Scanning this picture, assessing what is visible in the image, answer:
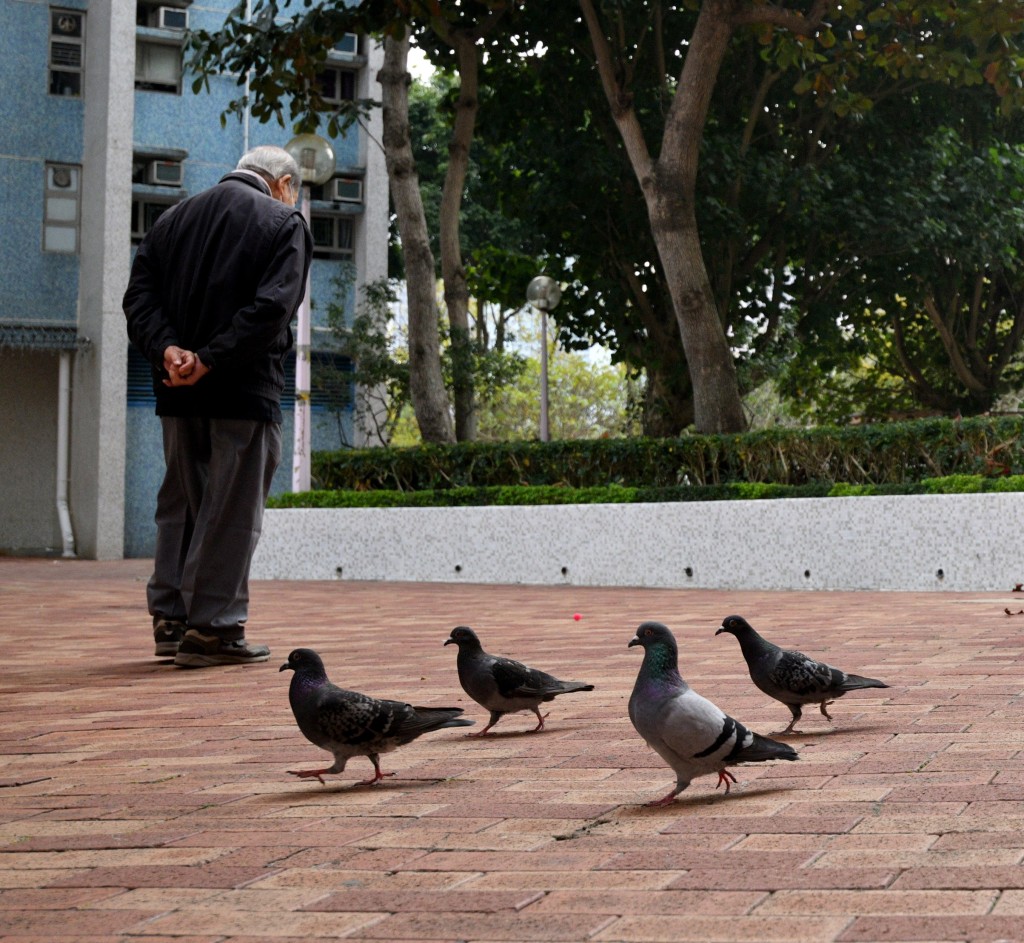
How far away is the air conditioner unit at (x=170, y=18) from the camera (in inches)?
1080

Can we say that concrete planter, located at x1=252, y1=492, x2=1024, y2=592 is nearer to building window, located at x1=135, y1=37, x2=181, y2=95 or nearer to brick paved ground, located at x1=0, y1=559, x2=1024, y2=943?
brick paved ground, located at x1=0, y1=559, x2=1024, y2=943

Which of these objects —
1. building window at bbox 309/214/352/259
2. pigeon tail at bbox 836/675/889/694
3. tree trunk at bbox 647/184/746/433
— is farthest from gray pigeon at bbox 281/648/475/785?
building window at bbox 309/214/352/259

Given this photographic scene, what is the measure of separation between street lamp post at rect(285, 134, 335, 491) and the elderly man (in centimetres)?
972

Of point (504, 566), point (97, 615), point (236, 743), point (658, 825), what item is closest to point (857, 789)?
point (658, 825)

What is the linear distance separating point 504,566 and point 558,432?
131 ft

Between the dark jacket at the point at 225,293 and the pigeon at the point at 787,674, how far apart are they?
9.07ft

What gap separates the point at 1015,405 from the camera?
37.8 m

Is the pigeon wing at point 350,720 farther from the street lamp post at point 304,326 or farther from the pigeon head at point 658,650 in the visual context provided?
the street lamp post at point 304,326

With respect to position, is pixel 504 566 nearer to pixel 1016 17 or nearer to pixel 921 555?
pixel 921 555

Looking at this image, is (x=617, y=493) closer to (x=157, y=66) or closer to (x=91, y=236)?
(x=91, y=236)

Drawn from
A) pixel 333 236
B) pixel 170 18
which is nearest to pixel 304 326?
pixel 333 236

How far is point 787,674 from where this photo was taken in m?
4.17

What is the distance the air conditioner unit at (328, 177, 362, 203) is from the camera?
28469mm

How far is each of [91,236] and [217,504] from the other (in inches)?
836
